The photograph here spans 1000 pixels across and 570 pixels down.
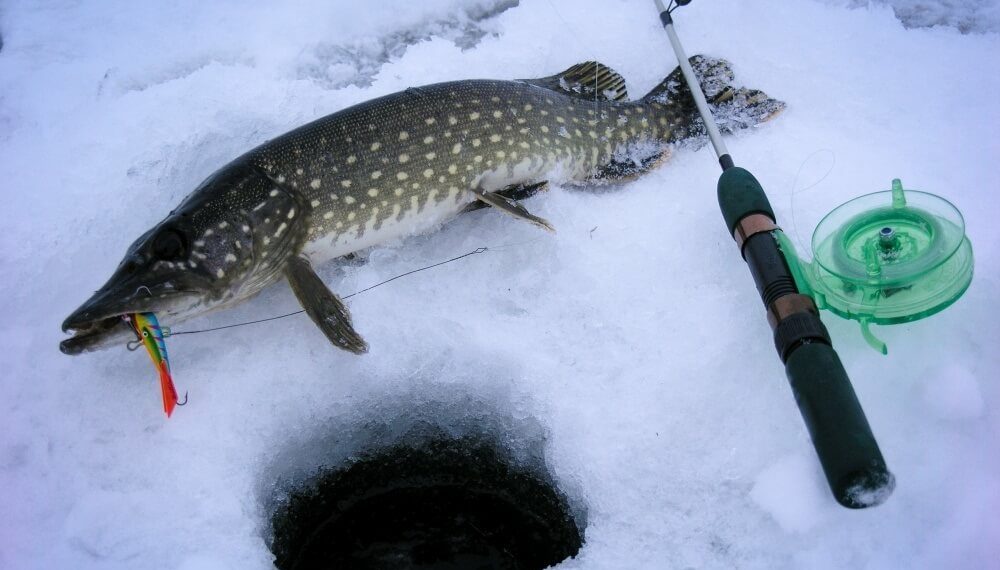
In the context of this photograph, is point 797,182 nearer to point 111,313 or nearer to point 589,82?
point 589,82

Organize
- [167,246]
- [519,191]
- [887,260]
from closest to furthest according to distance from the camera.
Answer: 1. [887,260]
2. [167,246]
3. [519,191]

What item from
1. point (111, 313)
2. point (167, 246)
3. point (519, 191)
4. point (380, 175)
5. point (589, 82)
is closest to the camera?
point (111, 313)

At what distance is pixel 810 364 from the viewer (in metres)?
1.99

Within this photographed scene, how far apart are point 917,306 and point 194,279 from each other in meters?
2.30

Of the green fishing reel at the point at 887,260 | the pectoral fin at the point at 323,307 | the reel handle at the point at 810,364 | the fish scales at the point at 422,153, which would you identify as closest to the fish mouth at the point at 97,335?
the pectoral fin at the point at 323,307

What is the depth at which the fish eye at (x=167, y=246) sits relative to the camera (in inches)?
99.0

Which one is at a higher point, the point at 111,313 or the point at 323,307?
the point at 111,313

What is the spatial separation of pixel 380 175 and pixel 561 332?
91 centimetres

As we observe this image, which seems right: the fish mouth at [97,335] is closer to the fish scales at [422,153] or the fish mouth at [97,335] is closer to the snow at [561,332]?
the snow at [561,332]

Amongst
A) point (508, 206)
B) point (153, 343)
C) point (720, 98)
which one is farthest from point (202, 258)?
point (720, 98)

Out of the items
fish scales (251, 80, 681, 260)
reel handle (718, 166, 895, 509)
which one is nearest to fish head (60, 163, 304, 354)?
fish scales (251, 80, 681, 260)

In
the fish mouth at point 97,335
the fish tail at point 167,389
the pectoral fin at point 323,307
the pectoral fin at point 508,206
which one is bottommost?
the fish tail at point 167,389

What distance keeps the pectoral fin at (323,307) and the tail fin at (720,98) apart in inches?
64.8

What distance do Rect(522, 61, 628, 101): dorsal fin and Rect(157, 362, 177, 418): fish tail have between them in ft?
6.23
